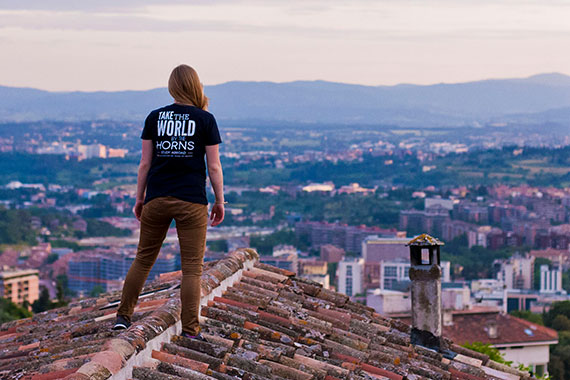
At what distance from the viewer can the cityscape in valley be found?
60.2 meters

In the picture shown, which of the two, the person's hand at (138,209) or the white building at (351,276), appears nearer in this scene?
the person's hand at (138,209)

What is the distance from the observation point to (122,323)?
14.3 feet

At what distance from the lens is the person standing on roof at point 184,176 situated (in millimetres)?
4121

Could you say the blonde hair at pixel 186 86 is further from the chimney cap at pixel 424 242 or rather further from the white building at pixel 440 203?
the white building at pixel 440 203

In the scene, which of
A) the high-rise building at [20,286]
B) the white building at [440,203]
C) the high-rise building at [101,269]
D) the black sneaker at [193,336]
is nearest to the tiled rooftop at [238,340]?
the black sneaker at [193,336]

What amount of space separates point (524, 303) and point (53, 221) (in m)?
63.3

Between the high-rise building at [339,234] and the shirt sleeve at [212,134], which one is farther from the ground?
the shirt sleeve at [212,134]

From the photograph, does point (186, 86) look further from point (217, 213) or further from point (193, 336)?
point (193, 336)

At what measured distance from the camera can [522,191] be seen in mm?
123188

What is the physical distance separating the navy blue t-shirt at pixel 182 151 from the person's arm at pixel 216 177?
23mm

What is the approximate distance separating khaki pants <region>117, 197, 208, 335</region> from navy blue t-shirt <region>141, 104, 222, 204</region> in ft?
0.13

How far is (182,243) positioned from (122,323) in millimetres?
407

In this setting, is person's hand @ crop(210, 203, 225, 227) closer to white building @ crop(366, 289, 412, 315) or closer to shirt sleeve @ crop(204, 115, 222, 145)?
shirt sleeve @ crop(204, 115, 222, 145)

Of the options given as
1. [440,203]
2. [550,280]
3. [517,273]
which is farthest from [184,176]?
[440,203]
